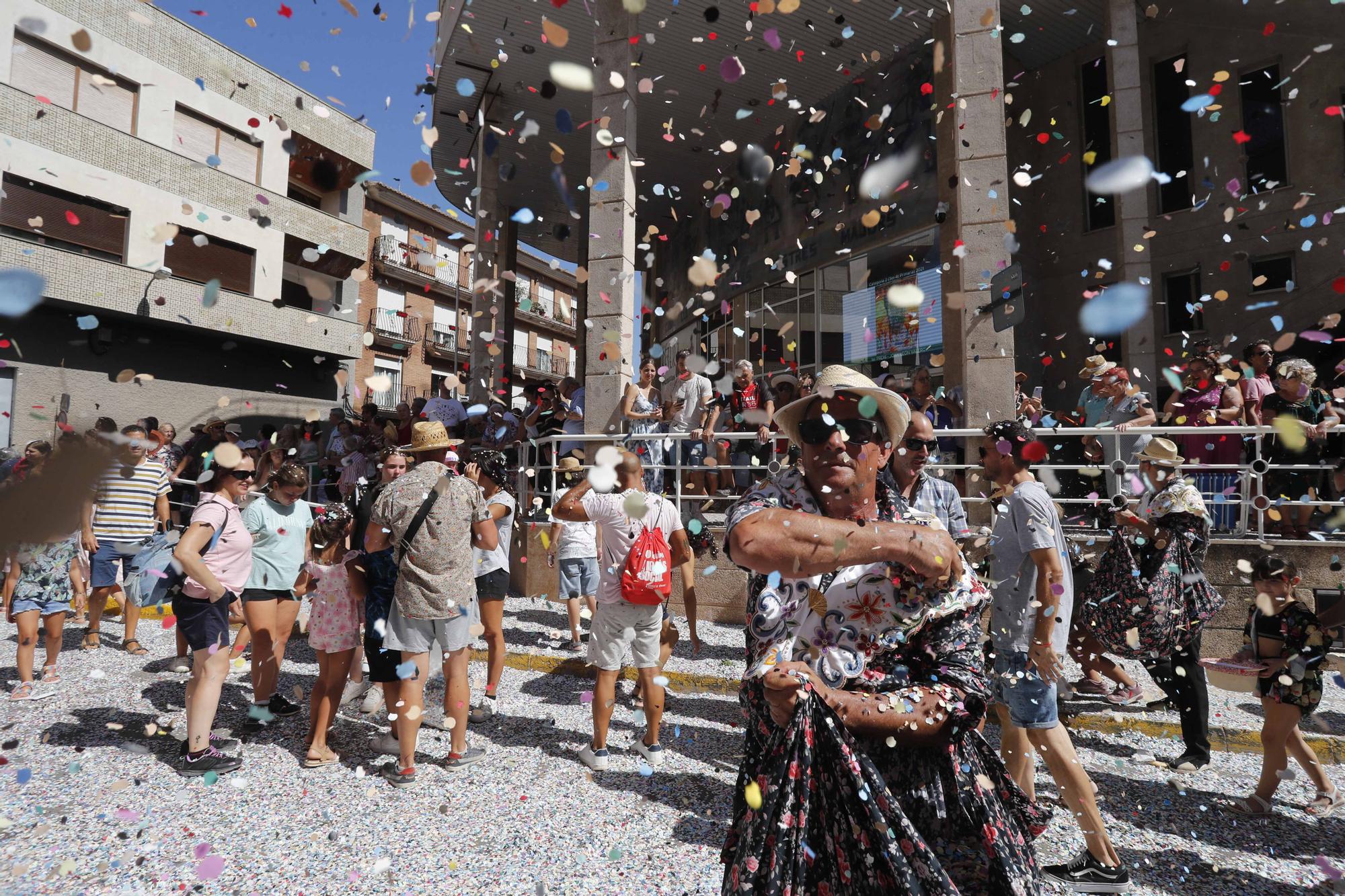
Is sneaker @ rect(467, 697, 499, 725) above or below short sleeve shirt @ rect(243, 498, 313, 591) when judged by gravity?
below

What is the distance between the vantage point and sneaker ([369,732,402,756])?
4.67m

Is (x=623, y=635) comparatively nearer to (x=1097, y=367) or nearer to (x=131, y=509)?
(x=131, y=509)

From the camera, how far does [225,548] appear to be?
4.70 metres

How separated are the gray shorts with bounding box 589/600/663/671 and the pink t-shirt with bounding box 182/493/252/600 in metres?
2.39

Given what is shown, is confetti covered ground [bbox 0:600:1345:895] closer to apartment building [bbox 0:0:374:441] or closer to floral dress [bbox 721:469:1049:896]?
floral dress [bbox 721:469:1049:896]

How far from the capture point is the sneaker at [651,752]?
4426 millimetres

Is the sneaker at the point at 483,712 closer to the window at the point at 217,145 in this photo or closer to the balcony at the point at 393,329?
the window at the point at 217,145

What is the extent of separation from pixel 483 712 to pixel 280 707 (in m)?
1.51

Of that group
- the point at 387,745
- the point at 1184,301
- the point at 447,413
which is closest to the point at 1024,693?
the point at 387,745

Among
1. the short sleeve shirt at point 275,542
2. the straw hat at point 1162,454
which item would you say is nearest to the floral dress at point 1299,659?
the straw hat at point 1162,454

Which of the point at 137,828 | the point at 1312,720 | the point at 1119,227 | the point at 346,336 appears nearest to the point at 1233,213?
the point at 1119,227

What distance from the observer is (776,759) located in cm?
161

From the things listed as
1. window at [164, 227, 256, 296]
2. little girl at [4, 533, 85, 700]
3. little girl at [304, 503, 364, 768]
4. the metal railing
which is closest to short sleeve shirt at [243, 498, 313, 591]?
little girl at [304, 503, 364, 768]

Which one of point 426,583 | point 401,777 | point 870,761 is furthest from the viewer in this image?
point 426,583
